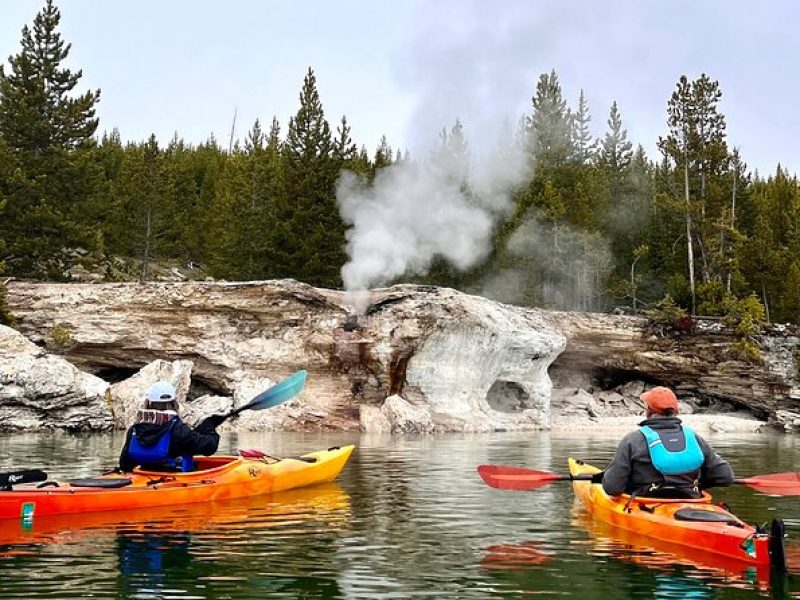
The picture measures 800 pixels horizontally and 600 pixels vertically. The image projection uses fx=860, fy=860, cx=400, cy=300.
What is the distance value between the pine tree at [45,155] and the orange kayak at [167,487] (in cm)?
2385

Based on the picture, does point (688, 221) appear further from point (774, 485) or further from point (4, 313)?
point (774, 485)

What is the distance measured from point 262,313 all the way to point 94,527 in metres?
21.0

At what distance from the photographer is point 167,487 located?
35.8 ft

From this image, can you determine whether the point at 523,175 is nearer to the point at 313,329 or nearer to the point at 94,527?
the point at 313,329

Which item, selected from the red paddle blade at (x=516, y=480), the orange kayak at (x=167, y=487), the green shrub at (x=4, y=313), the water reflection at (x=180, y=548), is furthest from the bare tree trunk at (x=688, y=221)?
the water reflection at (x=180, y=548)

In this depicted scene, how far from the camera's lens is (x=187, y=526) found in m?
9.46

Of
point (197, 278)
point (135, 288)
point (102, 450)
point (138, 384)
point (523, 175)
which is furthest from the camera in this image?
point (197, 278)

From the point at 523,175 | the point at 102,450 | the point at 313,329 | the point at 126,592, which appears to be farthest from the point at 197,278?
the point at 126,592

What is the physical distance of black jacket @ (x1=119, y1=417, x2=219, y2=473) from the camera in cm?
1103

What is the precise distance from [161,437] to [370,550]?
4157 millimetres

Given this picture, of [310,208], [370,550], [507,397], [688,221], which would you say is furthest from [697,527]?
[688,221]

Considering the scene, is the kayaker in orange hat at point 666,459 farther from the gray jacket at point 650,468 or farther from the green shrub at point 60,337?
the green shrub at point 60,337

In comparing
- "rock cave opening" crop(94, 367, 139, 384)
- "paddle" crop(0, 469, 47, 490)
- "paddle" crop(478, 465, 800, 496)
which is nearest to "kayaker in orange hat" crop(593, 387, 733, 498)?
"paddle" crop(478, 465, 800, 496)

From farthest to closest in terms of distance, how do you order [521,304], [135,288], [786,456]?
1. [521,304]
2. [135,288]
3. [786,456]
